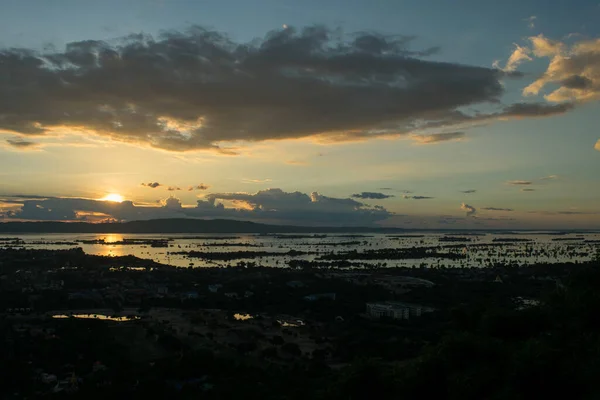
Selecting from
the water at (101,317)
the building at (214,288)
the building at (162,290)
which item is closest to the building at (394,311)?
the water at (101,317)

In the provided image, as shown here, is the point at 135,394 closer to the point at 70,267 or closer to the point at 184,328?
the point at 184,328

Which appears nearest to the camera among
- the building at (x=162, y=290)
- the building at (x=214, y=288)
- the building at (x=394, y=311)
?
the building at (x=394, y=311)

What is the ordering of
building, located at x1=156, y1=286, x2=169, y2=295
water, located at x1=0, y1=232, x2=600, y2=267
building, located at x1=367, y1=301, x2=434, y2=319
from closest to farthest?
building, located at x1=367, y1=301, x2=434, y2=319
building, located at x1=156, y1=286, x2=169, y2=295
water, located at x1=0, y1=232, x2=600, y2=267

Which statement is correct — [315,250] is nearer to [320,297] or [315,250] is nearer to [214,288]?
[214,288]

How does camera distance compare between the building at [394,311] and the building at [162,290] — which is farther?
the building at [162,290]

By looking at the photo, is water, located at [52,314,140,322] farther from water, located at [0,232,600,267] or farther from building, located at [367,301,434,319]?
water, located at [0,232,600,267]

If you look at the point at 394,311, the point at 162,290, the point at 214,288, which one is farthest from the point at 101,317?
the point at 394,311

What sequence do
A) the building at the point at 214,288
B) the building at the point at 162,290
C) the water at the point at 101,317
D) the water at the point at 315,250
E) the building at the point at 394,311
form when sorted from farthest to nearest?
the water at the point at 315,250, the building at the point at 214,288, the building at the point at 162,290, the building at the point at 394,311, the water at the point at 101,317

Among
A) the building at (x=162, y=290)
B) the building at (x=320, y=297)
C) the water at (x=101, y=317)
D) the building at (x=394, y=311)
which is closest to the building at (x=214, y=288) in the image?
the building at (x=162, y=290)

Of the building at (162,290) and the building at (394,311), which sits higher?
the building at (394,311)

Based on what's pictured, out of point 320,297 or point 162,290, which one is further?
point 162,290

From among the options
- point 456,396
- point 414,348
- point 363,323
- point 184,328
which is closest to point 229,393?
point 456,396

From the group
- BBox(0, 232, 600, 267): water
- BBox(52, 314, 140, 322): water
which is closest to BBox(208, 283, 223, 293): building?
BBox(52, 314, 140, 322): water

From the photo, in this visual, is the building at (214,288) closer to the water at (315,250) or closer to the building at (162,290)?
the building at (162,290)
